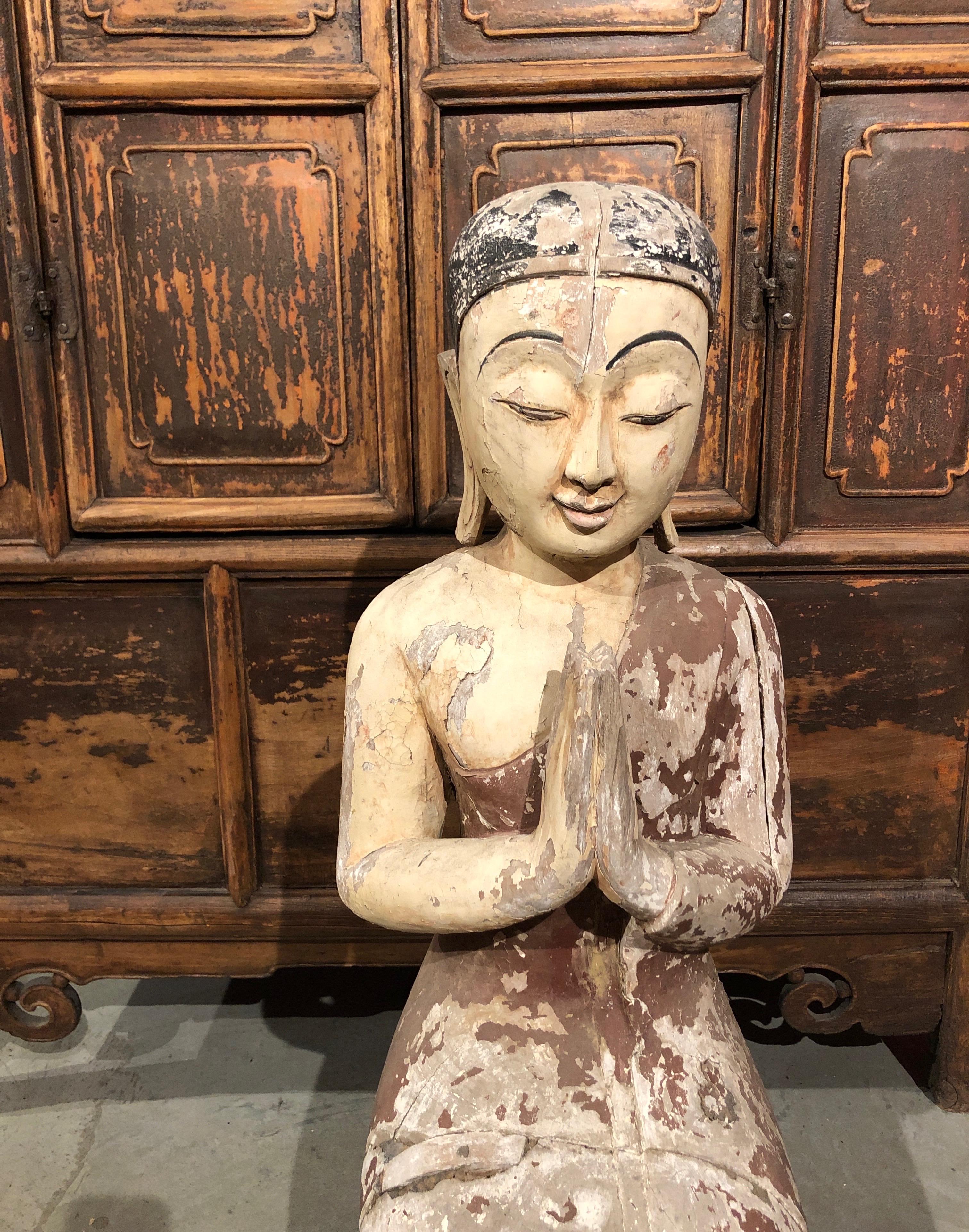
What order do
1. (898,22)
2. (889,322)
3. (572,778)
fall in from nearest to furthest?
(572,778), (898,22), (889,322)

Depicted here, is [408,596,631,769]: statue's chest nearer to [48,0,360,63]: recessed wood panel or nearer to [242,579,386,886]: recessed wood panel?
[242,579,386,886]: recessed wood panel

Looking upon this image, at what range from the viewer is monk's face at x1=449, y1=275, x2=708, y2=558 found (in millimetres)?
1176

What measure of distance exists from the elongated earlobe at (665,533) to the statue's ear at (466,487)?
261 mm

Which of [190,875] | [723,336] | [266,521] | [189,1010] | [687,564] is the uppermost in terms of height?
[723,336]

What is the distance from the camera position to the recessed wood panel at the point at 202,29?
1.91m

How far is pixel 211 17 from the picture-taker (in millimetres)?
1914

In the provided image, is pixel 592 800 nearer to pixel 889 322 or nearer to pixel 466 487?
pixel 466 487

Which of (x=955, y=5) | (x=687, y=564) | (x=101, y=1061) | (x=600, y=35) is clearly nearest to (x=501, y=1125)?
(x=687, y=564)

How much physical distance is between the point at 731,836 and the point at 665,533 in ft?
1.50

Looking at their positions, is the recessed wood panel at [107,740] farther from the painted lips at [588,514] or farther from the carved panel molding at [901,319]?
the carved panel molding at [901,319]

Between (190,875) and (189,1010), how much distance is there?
63 centimetres

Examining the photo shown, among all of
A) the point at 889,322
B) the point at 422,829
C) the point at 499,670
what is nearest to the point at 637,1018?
the point at 422,829

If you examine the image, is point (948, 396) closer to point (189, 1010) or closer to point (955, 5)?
point (955, 5)

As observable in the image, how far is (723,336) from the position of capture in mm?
2035
